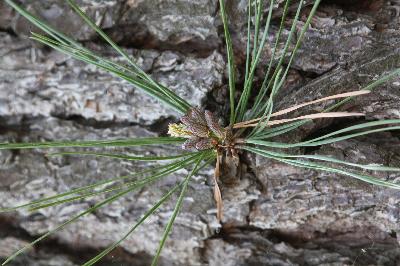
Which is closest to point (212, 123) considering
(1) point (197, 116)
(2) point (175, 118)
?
(1) point (197, 116)

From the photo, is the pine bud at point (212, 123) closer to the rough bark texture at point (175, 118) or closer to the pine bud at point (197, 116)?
the pine bud at point (197, 116)

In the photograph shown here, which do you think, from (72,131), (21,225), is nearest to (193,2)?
(72,131)

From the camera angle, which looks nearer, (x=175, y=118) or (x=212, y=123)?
(x=212, y=123)

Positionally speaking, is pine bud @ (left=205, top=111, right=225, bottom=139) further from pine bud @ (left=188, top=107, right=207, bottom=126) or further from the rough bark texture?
the rough bark texture

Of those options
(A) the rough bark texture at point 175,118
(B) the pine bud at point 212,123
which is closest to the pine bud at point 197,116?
(B) the pine bud at point 212,123

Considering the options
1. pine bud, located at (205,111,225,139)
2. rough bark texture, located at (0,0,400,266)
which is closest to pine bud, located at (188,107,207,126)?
pine bud, located at (205,111,225,139)

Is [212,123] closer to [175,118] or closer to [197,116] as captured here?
[197,116]

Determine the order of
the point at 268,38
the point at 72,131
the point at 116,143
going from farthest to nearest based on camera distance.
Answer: the point at 72,131 → the point at 268,38 → the point at 116,143

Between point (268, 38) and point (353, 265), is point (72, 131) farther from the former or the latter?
point (353, 265)
